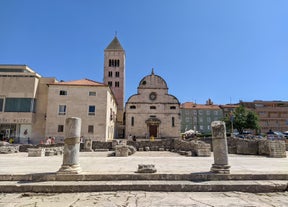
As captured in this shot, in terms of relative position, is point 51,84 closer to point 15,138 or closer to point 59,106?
point 59,106

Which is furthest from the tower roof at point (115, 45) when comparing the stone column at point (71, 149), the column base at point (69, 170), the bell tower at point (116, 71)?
the column base at point (69, 170)

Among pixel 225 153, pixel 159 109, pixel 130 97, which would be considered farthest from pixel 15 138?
pixel 225 153

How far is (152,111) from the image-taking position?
128 feet

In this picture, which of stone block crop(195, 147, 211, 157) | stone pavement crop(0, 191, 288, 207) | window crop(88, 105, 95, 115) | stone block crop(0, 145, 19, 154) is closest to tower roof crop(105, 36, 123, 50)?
window crop(88, 105, 95, 115)

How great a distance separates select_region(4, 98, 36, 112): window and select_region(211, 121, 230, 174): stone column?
28864 millimetres

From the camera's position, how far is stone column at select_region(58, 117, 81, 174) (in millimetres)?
6262

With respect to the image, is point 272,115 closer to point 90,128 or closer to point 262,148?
point 262,148

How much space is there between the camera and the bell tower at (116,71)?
159 feet

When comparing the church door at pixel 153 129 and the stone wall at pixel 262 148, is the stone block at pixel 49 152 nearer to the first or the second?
the stone wall at pixel 262 148

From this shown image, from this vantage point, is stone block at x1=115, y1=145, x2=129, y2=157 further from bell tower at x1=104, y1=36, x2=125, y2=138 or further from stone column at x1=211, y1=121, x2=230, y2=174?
bell tower at x1=104, y1=36, x2=125, y2=138

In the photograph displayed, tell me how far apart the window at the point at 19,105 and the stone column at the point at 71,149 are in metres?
25.7

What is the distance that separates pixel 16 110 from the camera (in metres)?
27.7

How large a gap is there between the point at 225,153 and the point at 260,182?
1288 mm

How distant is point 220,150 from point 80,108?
2564 centimetres
